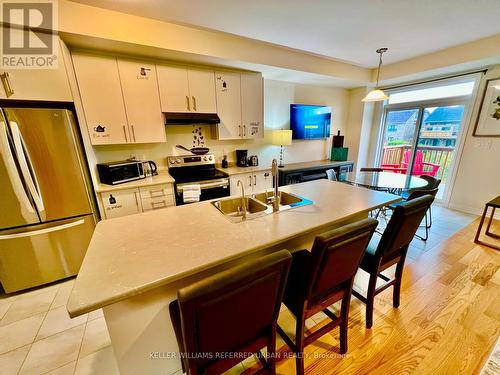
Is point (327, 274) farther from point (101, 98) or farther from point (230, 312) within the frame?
point (101, 98)

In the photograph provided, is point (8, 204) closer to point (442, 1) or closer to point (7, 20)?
point (7, 20)

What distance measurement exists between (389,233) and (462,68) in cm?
363

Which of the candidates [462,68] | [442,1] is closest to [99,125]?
[442,1]

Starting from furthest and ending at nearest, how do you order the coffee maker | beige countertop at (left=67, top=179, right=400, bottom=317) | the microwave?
the coffee maker < the microwave < beige countertop at (left=67, top=179, right=400, bottom=317)

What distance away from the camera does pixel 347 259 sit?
A: 1.09m

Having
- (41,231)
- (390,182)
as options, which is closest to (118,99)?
(41,231)

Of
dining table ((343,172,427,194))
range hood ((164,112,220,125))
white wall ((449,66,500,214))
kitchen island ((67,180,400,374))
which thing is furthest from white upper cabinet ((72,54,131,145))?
white wall ((449,66,500,214))

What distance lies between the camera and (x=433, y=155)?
4016mm

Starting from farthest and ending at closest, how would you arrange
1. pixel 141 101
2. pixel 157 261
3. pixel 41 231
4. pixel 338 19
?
pixel 141 101, pixel 338 19, pixel 41 231, pixel 157 261

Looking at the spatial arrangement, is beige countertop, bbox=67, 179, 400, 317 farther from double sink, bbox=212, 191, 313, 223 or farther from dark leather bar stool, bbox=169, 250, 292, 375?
dark leather bar stool, bbox=169, 250, 292, 375

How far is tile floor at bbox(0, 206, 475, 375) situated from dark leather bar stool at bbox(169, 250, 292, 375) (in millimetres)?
597

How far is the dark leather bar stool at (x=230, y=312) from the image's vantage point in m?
0.67

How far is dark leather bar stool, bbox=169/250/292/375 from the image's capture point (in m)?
0.67

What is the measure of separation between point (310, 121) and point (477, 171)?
2917 millimetres
